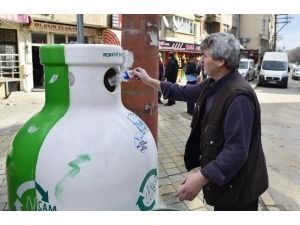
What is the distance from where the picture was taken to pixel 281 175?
217 inches

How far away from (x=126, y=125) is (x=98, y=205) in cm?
49

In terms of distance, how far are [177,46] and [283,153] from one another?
2025cm

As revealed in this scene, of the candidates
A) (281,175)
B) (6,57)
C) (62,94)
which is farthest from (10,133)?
(6,57)

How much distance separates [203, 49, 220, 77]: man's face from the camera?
2.17 m

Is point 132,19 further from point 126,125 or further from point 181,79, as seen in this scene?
point 181,79

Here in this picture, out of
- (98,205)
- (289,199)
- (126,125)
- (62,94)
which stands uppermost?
(62,94)

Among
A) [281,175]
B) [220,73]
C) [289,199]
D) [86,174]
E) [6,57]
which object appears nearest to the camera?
[86,174]

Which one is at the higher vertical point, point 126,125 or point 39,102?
point 126,125

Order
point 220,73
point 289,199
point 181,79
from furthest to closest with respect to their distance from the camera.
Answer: point 181,79
point 289,199
point 220,73

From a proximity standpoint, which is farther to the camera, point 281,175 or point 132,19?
point 281,175

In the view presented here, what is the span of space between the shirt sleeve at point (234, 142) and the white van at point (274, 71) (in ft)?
74.1

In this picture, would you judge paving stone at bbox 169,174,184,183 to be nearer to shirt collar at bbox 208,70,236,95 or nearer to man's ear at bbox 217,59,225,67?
shirt collar at bbox 208,70,236,95

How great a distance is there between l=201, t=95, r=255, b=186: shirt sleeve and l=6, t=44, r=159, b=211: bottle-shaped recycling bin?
0.41 m

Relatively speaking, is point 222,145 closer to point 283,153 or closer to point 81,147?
point 81,147
